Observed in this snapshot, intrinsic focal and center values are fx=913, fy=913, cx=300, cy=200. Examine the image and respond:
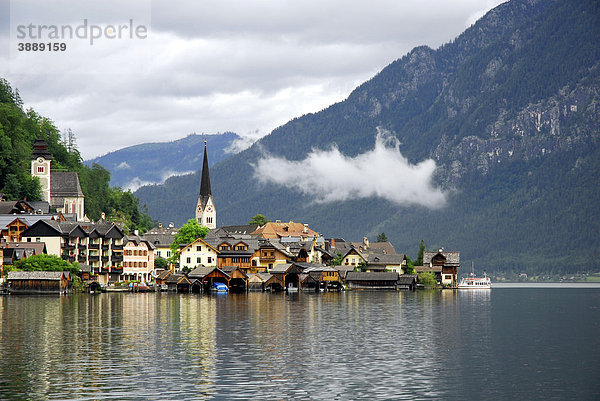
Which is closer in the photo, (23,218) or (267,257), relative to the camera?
(23,218)

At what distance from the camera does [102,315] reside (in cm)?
9106

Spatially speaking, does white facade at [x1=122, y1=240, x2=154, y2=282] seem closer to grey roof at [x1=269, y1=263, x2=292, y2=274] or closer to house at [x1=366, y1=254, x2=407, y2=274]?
grey roof at [x1=269, y1=263, x2=292, y2=274]

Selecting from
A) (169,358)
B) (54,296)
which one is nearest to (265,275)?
(54,296)

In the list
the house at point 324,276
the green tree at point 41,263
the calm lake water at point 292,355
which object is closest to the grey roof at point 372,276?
the house at point 324,276

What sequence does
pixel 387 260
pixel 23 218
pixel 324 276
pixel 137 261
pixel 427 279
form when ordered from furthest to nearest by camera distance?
pixel 387 260
pixel 427 279
pixel 324 276
pixel 137 261
pixel 23 218

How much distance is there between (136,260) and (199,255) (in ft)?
38.9

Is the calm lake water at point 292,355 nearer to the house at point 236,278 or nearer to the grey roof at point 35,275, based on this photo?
the grey roof at point 35,275

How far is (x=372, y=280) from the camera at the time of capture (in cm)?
18550

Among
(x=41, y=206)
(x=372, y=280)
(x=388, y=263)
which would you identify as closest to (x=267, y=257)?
(x=372, y=280)

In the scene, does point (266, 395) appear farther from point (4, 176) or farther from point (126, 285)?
point (4, 176)

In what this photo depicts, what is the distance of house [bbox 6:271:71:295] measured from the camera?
133 metres

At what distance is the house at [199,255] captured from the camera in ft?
570

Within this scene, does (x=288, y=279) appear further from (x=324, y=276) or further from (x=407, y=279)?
(x=407, y=279)

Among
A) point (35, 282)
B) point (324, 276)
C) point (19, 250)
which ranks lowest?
point (324, 276)
